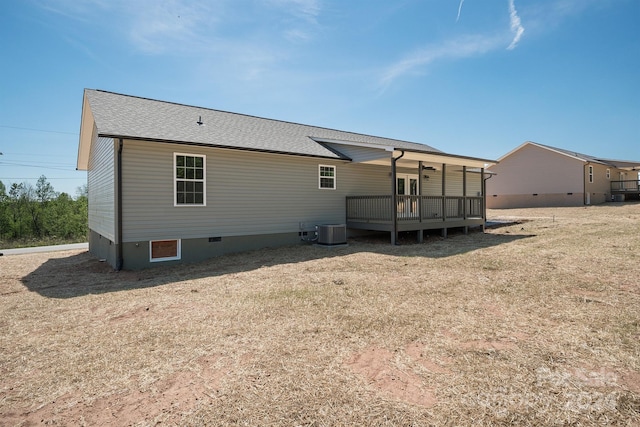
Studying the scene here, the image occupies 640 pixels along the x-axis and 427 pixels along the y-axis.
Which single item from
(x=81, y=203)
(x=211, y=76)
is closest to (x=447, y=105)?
(x=211, y=76)

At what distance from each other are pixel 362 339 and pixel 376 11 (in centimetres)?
1195

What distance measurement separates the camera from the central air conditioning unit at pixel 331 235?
11.6 metres

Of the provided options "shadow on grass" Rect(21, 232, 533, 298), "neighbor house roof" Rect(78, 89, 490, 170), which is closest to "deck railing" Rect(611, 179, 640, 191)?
"shadow on grass" Rect(21, 232, 533, 298)

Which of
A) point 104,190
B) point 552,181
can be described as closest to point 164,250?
point 104,190

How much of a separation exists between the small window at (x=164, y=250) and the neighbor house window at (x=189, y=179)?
3.94 ft

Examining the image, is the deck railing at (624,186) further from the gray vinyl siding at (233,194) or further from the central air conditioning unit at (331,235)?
the central air conditioning unit at (331,235)

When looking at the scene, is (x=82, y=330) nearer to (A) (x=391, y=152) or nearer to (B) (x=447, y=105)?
(A) (x=391, y=152)

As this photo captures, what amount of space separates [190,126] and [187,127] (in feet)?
0.75

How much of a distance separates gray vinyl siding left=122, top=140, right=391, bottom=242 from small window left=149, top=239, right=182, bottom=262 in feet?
0.95

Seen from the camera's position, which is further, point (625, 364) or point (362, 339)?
point (362, 339)

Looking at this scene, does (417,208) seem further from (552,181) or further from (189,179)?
(552,181)

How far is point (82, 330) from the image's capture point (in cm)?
451

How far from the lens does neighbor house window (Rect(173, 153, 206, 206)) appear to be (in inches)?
378

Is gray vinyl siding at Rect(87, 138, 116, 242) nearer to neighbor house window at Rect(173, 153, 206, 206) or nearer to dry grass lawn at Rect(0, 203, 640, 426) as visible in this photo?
neighbor house window at Rect(173, 153, 206, 206)
